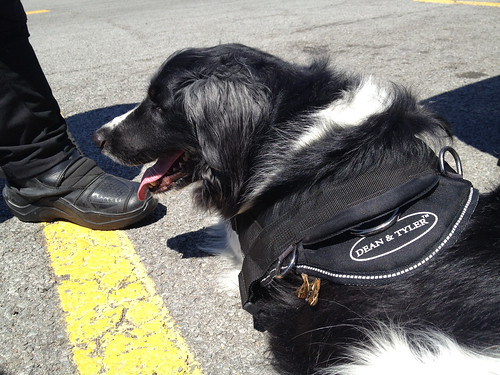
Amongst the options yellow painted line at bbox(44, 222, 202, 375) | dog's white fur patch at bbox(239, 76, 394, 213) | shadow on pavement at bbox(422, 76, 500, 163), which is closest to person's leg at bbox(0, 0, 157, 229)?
yellow painted line at bbox(44, 222, 202, 375)

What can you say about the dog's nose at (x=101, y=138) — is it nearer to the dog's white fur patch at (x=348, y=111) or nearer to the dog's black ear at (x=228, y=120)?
the dog's black ear at (x=228, y=120)

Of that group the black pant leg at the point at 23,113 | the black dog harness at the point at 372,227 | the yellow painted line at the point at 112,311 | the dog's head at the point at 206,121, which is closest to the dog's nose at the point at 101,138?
the dog's head at the point at 206,121

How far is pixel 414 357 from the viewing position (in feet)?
4.44

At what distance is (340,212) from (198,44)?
17.4 feet

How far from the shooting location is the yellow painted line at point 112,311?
5.66 ft

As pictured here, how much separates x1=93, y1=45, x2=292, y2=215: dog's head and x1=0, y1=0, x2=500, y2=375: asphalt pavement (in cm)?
43

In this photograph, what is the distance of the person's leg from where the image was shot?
2.32 metres

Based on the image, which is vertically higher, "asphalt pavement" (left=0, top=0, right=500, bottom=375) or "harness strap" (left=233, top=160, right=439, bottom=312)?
"harness strap" (left=233, top=160, right=439, bottom=312)

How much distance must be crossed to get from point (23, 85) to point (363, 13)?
6330 mm

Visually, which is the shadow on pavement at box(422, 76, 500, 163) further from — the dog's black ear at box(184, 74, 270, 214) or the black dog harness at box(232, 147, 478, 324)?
the dog's black ear at box(184, 74, 270, 214)

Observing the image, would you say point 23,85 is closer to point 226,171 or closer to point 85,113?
point 226,171

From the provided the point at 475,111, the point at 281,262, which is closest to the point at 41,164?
the point at 281,262

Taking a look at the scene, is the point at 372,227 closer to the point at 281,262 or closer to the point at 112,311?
the point at 281,262

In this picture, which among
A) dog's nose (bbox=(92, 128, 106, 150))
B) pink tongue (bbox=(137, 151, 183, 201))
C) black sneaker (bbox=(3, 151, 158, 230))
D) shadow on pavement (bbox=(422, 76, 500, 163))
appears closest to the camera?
pink tongue (bbox=(137, 151, 183, 201))
